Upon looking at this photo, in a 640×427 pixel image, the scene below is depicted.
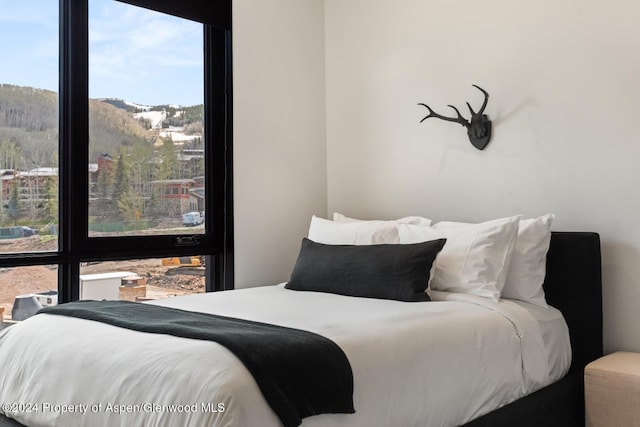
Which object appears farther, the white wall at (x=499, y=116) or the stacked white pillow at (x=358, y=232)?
the stacked white pillow at (x=358, y=232)

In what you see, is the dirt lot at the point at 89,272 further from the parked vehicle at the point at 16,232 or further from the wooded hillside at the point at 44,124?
the wooded hillside at the point at 44,124

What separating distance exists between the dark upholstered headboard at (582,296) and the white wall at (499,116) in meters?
0.12

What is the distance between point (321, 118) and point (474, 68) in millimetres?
A: 1099

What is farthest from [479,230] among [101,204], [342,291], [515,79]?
[101,204]

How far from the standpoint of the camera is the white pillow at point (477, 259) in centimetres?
263

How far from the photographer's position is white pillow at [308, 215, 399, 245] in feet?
10.2

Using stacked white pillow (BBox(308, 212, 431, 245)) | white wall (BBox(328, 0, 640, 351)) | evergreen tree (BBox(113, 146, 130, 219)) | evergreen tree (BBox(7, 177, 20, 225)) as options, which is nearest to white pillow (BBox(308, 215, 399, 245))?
stacked white pillow (BBox(308, 212, 431, 245))

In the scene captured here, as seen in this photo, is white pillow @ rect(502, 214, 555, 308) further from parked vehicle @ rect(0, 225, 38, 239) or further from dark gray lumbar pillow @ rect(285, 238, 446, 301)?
parked vehicle @ rect(0, 225, 38, 239)

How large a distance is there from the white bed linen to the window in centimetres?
80

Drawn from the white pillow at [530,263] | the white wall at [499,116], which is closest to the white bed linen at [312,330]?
the white pillow at [530,263]

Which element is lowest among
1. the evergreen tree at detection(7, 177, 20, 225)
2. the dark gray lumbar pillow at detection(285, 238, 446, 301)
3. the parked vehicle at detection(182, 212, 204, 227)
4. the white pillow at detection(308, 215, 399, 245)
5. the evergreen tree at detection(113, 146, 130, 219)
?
the dark gray lumbar pillow at detection(285, 238, 446, 301)

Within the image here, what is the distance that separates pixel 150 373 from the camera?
166 cm

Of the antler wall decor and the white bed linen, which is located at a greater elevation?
the antler wall decor

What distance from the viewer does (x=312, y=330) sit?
6.45ft
